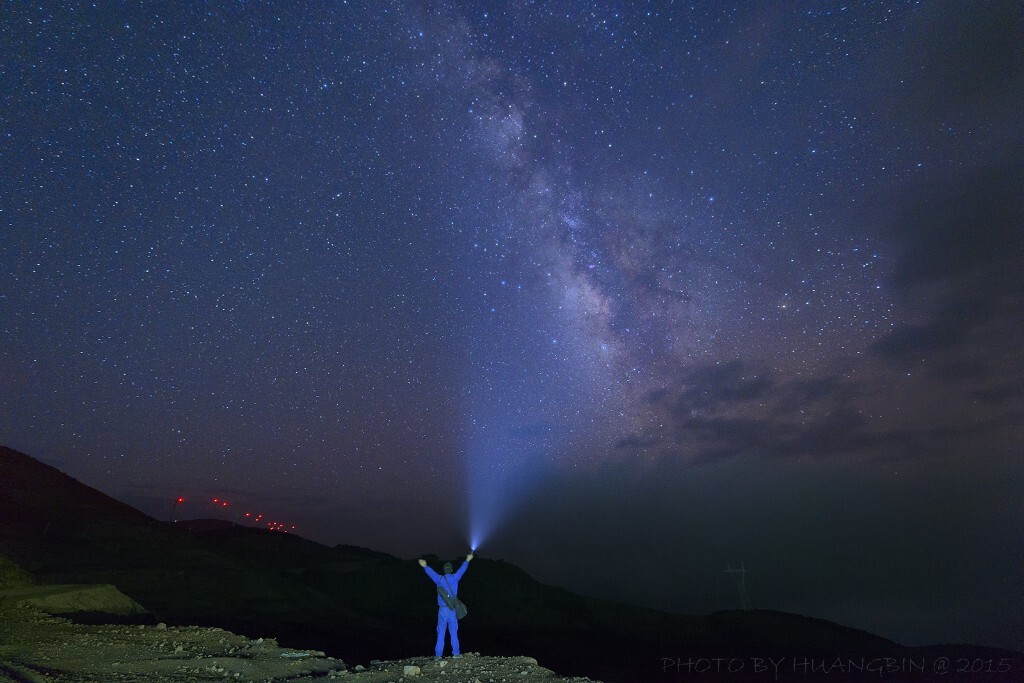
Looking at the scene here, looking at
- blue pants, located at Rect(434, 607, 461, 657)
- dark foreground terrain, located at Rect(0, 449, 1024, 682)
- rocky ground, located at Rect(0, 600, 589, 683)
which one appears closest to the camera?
rocky ground, located at Rect(0, 600, 589, 683)

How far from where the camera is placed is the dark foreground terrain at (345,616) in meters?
17.4

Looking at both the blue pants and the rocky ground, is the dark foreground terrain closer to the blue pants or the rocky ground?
the rocky ground

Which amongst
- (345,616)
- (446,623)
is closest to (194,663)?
(446,623)

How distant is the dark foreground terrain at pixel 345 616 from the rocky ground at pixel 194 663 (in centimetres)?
9

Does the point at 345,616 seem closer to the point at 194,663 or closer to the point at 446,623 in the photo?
the point at 446,623

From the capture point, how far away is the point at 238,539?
68.1 m

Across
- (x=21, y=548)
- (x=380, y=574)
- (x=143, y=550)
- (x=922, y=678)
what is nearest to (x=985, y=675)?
(x=922, y=678)

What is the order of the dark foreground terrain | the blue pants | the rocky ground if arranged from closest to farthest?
the rocky ground → the blue pants → the dark foreground terrain

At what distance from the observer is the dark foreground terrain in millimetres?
17422

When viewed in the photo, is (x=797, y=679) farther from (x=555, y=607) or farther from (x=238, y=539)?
(x=238, y=539)

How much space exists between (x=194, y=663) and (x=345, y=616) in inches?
1398

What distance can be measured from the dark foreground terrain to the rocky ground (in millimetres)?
94

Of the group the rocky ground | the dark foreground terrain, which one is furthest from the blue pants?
the dark foreground terrain

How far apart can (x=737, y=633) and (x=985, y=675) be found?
2122 cm
